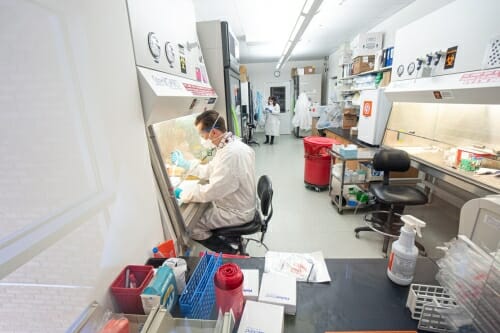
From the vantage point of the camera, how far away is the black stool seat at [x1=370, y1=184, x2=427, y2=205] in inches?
88.6

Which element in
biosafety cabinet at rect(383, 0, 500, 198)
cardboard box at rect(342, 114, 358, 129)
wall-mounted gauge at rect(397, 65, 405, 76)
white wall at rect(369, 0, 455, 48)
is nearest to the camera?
biosafety cabinet at rect(383, 0, 500, 198)

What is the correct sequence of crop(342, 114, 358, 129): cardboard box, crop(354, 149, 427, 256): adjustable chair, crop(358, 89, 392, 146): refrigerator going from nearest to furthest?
crop(354, 149, 427, 256): adjustable chair
crop(358, 89, 392, 146): refrigerator
crop(342, 114, 358, 129): cardboard box

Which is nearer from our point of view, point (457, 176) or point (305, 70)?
point (457, 176)

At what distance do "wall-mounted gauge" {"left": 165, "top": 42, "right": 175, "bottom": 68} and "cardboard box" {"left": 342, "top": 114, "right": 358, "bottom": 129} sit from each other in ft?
15.7

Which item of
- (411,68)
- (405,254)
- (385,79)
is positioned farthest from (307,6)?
(405,254)

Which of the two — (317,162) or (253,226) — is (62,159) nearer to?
(253,226)

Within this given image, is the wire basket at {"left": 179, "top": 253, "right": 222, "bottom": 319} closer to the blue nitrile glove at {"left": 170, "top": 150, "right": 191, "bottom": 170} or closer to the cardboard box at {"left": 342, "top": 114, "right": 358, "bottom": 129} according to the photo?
the blue nitrile glove at {"left": 170, "top": 150, "right": 191, "bottom": 170}

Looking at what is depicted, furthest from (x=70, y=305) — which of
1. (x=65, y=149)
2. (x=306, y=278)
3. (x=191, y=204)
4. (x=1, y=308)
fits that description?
(x=191, y=204)

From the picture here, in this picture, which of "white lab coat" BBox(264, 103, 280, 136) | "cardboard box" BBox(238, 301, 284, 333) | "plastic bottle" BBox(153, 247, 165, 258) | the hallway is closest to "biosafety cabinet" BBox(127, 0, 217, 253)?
"plastic bottle" BBox(153, 247, 165, 258)

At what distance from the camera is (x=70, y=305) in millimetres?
670

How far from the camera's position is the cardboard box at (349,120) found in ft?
17.6

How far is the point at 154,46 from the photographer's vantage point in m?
1.23

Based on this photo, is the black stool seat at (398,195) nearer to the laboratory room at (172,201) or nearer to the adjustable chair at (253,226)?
the laboratory room at (172,201)

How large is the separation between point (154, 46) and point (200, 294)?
1.23 meters
